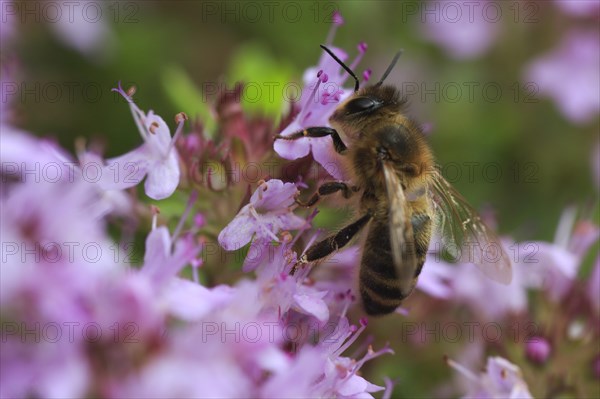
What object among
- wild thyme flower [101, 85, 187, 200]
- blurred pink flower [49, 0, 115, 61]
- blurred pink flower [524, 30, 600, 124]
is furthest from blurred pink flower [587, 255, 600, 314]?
blurred pink flower [49, 0, 115, 61]

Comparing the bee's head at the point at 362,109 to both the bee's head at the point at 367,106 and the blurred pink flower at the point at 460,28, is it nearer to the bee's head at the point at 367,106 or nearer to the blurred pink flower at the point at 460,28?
the bee's head at the point at 367,106

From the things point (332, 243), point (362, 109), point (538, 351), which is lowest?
point (538, 351)

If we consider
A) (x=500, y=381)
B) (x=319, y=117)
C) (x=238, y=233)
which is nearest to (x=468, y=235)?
(x=500, y=381)

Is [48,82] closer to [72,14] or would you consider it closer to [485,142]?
[72,14]

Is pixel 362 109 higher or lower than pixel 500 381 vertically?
higher

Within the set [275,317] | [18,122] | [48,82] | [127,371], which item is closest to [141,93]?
[48,82]

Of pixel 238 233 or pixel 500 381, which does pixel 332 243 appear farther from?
pixel 500 381

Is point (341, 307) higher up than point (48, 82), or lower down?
higher up
